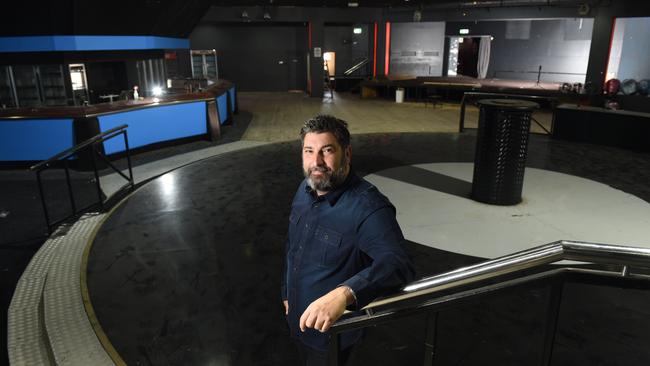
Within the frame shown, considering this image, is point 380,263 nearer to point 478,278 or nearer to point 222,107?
point 478,278

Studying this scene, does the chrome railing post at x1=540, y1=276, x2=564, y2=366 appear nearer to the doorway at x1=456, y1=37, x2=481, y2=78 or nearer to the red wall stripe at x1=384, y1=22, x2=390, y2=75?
the red wall stripe at x1=384, y1=22, x2=390, y2=75

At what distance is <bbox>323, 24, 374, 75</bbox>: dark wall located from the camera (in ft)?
65.6

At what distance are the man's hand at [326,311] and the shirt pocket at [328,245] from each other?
0.23m

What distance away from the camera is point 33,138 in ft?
23.5

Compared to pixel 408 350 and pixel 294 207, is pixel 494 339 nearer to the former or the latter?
pixel 408 350

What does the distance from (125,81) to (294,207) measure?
1086cm

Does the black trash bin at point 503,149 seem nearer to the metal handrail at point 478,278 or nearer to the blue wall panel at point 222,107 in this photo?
the metal handrail at point 478,278

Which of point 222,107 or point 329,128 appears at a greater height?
point 329,128

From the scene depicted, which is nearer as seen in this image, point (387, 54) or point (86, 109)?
point (86, 109)

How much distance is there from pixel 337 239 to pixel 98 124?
690cm

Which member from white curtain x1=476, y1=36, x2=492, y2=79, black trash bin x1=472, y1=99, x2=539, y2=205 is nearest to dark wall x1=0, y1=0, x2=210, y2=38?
black trash bin x1=472, y1=99, x2=539, y2=205

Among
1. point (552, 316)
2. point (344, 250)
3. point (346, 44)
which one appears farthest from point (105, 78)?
point (346, 44)

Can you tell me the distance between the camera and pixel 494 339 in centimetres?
275

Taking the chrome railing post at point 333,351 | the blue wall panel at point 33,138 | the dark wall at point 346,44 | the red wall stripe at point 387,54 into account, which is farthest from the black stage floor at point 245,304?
the dark wall at point 346,44
